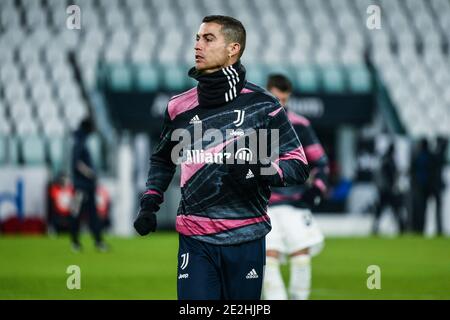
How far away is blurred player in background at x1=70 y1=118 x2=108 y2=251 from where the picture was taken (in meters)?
16.3

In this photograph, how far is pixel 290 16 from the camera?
102ft

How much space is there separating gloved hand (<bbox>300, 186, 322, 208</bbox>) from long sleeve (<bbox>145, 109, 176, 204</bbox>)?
3.31 metres

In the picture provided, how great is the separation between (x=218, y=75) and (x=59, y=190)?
57.9 ft

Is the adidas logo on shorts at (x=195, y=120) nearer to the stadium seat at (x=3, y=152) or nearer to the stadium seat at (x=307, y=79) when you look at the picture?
the stadium seat at (x=3, y=152)

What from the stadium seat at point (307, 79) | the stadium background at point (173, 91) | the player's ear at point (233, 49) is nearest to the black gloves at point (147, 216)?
the player's ear at point (233, 49)

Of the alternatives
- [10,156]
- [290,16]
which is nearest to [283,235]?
[10,156]

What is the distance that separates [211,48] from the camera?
17.6 feet

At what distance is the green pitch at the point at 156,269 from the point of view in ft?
35.8

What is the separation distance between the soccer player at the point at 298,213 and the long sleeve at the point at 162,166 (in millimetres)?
3201

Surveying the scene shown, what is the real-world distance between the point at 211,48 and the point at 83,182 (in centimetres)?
1143

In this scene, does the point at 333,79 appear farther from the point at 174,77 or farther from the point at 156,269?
the point at 156,269

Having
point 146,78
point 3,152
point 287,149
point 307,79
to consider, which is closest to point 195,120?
point 287,149
